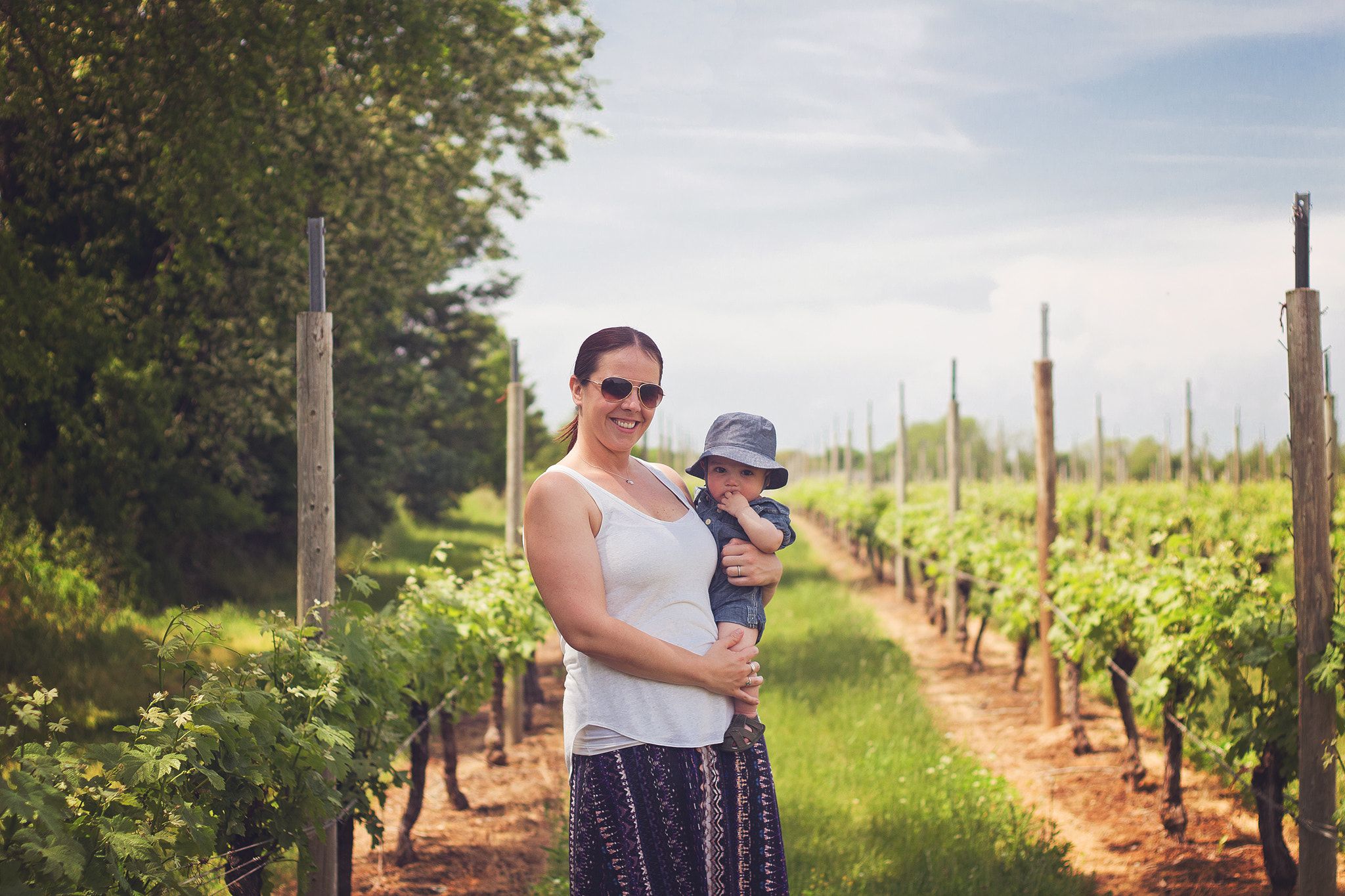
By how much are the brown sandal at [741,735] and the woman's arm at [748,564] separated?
291 mm

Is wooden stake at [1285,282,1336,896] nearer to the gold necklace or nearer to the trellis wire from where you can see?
the trellis wire

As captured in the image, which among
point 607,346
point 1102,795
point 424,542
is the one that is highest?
point 607,346

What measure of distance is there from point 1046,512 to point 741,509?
19.2 feet

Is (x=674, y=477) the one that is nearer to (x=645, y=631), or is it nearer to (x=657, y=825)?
(x=645, y=631)

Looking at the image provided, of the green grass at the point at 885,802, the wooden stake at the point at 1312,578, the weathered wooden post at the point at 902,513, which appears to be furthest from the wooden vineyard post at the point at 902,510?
the wooden stake at the point at 1312,578

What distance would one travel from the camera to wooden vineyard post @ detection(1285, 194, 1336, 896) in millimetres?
3695

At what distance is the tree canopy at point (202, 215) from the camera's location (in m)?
7.82

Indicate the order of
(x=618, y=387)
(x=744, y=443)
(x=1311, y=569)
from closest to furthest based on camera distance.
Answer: (x=618, y=387)
(x=744, y=443)
(x=1311, y=569)

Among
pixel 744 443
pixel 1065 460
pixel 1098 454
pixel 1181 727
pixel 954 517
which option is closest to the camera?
pixel 744 443

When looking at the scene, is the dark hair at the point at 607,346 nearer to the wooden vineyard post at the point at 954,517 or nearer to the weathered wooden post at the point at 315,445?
the weathered wooden post at the point at 315,445

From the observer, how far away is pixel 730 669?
2.15 meters

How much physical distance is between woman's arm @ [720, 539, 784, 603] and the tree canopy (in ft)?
15.6

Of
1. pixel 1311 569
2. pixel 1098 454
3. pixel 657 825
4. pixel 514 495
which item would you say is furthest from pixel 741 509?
pixel 1098 454

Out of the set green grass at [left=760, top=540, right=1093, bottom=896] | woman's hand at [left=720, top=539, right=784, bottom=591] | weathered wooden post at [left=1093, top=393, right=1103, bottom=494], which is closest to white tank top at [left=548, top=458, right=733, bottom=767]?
woman's hand at [left=720, top=539, right=784, bottom=591]
